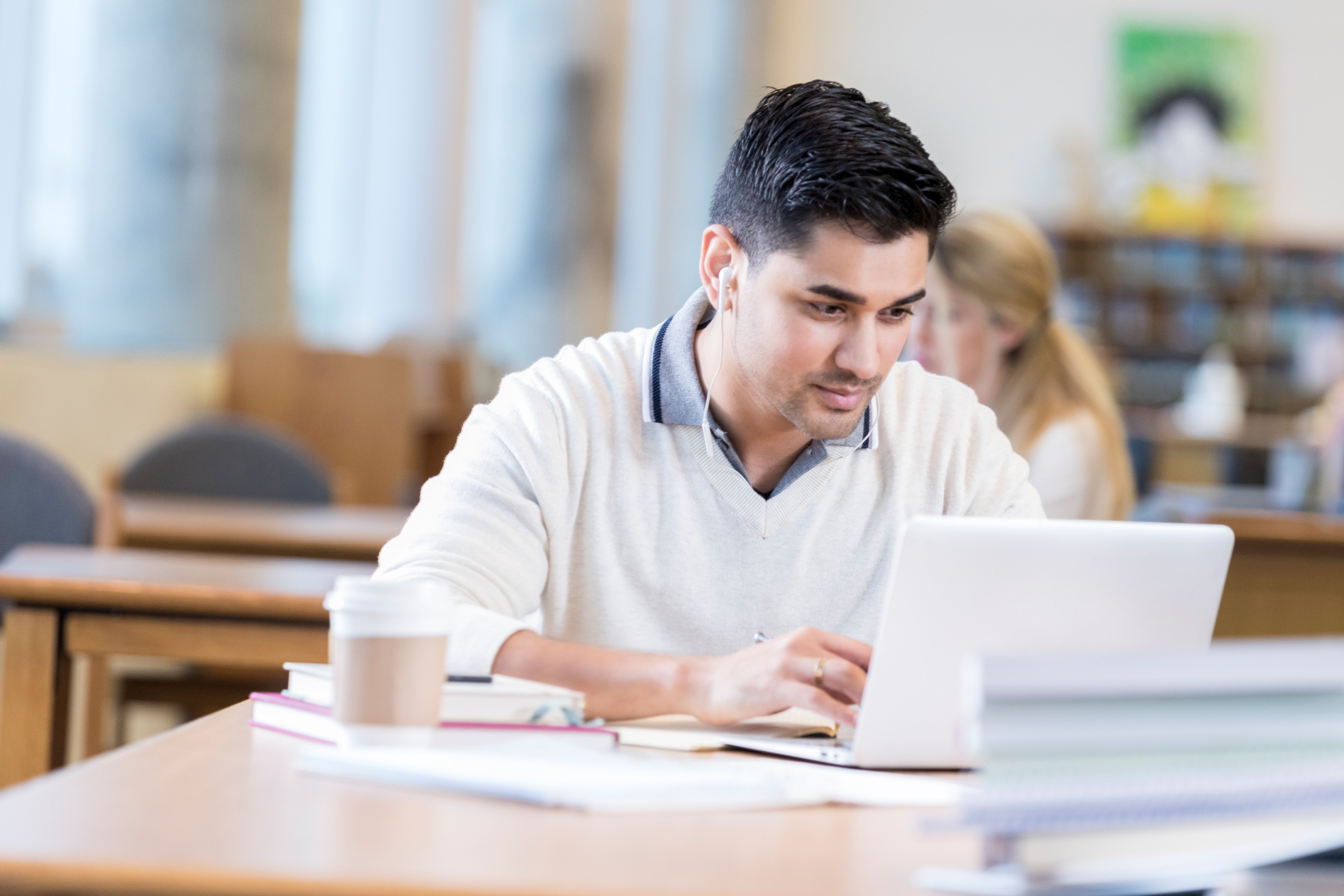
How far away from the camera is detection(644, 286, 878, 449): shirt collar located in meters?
1.51

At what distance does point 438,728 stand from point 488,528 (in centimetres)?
36

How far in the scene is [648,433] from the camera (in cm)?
153

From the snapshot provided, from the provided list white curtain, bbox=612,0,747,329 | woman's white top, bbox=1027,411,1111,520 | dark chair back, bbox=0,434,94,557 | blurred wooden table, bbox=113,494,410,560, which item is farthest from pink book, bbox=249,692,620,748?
white curtain, bbox=612,0,747,329

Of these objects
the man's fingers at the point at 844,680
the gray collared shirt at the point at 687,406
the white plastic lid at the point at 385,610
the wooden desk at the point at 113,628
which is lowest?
the wooden desk at the point at 113,628

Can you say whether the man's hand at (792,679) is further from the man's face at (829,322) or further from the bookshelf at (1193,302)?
the bookshelf at (1193,302)

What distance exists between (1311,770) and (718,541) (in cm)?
72

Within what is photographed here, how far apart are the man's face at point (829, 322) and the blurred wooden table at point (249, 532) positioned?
1.14 metres

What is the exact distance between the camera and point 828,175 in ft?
4.50

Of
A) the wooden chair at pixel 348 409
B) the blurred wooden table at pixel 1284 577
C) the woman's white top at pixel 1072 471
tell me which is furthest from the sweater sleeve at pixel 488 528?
the wooden chair at pixel 348 409

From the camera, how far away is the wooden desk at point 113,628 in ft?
5.96

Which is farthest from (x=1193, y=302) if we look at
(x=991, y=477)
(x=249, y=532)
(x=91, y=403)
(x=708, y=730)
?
(x=708, y=730)

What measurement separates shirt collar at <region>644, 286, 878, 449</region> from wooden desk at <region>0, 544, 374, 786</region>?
585mm

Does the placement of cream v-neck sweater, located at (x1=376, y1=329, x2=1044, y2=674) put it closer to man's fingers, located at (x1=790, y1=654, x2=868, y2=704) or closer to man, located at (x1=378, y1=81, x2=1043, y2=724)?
man, located at (x1=378, y1=81, x2=1043, y2=724)

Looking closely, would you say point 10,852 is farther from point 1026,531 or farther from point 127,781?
point 1026,531
